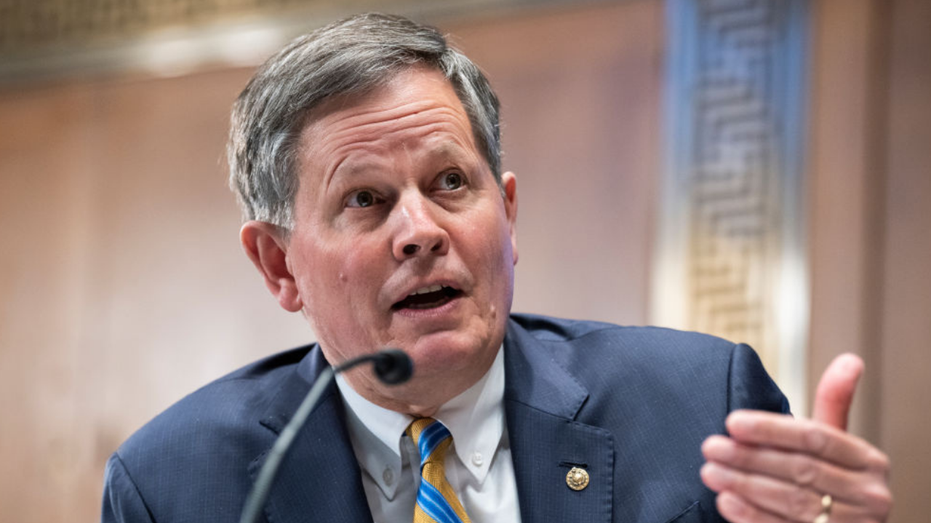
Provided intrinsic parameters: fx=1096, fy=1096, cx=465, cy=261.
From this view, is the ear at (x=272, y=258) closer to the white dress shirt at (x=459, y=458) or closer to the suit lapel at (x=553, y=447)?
the white dress shirt at (x=459, y=458)

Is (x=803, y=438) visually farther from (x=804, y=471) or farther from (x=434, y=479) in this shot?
(x=434, y=479)

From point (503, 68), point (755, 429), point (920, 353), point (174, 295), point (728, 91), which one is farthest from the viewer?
point (174, 295)

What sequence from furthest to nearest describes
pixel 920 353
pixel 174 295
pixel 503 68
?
pixel 174 295
pixel 503 68
pixel 920 353

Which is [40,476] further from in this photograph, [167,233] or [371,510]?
[371,510]

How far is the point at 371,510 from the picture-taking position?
1.87 m

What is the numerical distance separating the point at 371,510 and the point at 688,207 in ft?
5.95

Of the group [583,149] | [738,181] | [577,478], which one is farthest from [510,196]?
[583,149]

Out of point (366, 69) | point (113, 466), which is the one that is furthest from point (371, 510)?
point (366, 69)

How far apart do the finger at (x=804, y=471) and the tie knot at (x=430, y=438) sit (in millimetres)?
609

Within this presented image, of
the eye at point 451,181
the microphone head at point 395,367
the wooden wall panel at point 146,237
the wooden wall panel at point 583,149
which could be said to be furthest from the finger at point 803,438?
the wooden wall panel at point 146,237

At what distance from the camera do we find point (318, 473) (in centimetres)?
187

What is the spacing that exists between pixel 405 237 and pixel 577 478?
488 mm

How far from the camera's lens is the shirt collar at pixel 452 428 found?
186 centimetres

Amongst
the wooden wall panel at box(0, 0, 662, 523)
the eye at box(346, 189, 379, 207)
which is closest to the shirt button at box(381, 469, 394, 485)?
the eye at box(346, 189, 379, 207)
